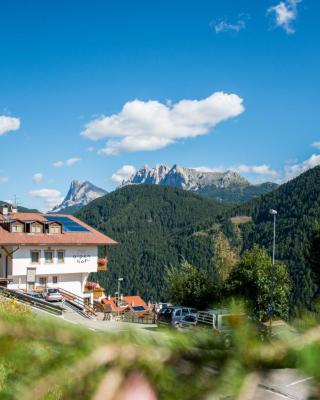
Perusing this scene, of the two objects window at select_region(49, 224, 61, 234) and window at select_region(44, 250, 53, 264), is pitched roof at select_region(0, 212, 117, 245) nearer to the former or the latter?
window at select_region(49, 224, 61, 234)

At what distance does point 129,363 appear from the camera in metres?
1.02

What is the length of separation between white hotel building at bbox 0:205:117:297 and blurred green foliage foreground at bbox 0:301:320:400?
3326cm

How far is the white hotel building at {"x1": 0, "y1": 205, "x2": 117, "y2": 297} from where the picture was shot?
33.7 meters

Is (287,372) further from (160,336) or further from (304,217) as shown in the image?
(304,217)

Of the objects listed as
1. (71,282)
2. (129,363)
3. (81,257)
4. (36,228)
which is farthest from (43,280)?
(129,363)

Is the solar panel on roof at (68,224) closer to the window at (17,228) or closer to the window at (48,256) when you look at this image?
the window at (17,228)

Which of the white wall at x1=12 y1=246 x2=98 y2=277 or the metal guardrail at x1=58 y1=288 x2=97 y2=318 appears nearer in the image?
the metal guardrail at x1=58 y1=288 x2=97 y2=318

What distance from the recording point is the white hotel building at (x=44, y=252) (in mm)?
33719

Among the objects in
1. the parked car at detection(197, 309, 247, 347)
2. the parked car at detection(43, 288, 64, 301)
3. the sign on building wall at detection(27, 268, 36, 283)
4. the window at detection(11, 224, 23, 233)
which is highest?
the window at detection(11, 224, 23, 233)

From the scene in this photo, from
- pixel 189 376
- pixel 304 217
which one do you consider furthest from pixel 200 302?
pixel 304 217

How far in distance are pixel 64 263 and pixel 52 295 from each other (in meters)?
5.81

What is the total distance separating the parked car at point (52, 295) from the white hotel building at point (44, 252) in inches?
95.2

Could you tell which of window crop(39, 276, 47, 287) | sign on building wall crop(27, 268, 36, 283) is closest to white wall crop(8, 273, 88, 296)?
window crop(39, 276, 47, 287)

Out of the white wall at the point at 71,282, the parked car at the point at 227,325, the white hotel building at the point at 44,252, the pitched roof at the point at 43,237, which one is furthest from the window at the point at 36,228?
the parked car at the point at 227,325
